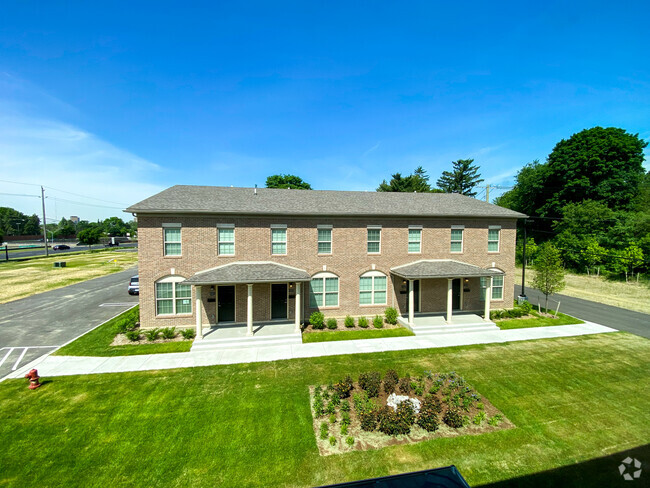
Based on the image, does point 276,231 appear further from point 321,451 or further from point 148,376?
point 321,451

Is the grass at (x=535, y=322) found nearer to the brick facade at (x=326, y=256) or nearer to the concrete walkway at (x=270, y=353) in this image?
the concrete walkway at (x=270, y=353)

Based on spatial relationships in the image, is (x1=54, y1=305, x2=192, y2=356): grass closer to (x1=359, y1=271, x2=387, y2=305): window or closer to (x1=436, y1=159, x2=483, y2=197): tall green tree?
(x1=359, y1=271, x2=387, y2=305): window

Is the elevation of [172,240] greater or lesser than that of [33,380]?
greater

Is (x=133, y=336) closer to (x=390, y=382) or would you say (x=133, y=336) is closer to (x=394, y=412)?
(x=390, y=382)

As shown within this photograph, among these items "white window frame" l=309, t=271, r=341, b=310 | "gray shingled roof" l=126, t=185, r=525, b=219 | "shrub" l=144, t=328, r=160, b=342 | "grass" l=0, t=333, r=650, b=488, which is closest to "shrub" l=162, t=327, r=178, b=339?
"shrub" l=144, t=328, r=160, b=342

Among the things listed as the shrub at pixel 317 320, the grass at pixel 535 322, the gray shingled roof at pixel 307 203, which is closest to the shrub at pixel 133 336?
the gray shingled roof at pixel 307 203

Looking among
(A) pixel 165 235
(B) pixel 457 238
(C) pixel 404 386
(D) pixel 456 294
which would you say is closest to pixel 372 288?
(D) pixel 456 294
